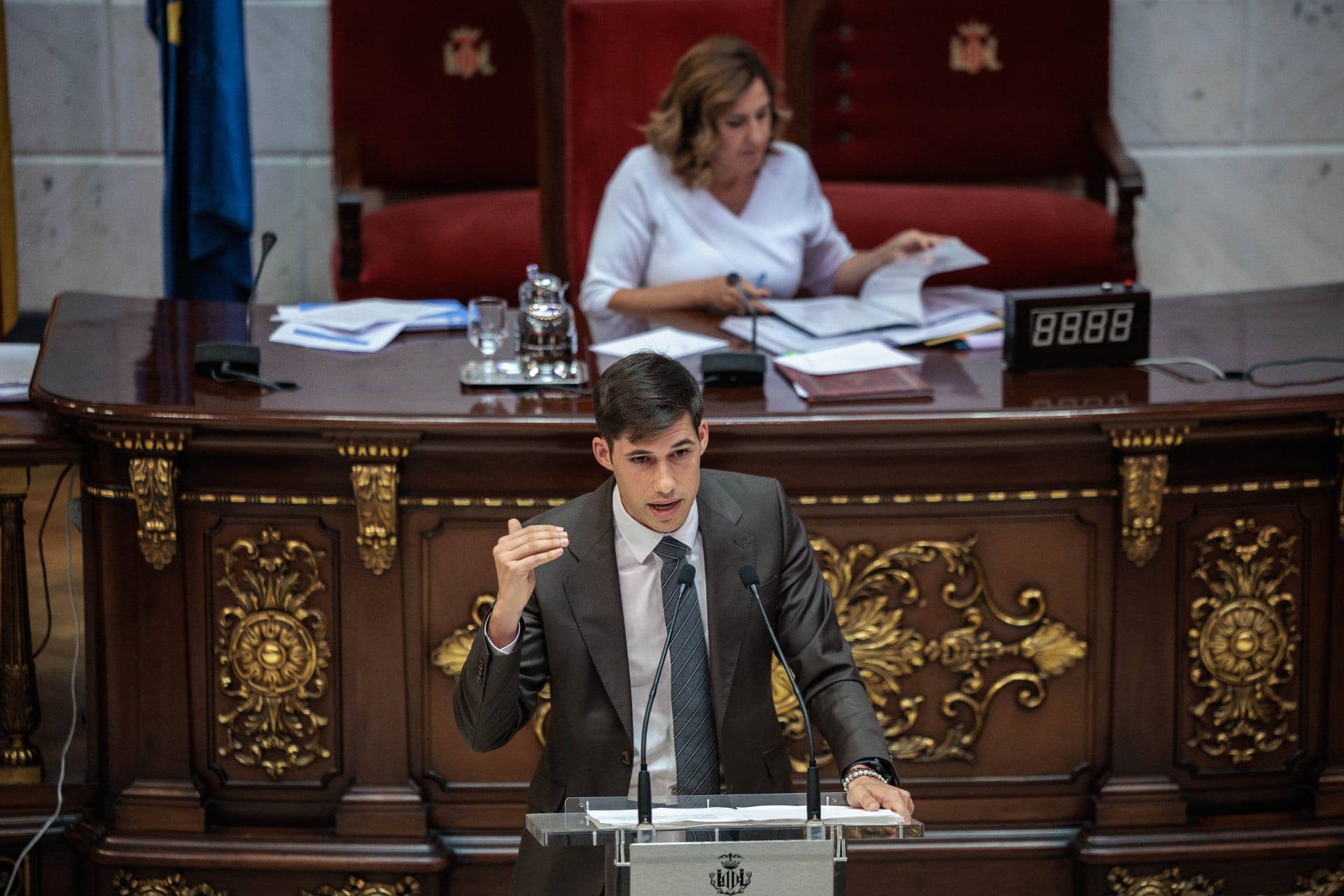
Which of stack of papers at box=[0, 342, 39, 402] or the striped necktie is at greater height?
stack of papers at box=[0, 342, 39, 402]

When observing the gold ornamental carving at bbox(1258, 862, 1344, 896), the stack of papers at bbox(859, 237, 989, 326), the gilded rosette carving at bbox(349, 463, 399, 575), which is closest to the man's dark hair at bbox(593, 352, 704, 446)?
the gilded rosette carving at bbox(349, 463, 399, 575)

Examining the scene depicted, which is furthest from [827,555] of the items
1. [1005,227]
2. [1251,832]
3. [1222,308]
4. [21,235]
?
[21,235]

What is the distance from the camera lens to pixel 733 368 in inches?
111

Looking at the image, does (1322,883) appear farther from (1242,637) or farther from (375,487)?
(375,487)

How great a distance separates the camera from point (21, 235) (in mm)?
5301

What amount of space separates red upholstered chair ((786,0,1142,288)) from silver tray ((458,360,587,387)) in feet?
7.66

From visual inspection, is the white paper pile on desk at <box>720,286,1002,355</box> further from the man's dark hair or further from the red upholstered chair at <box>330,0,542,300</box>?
the red upholstered chair at <box>330,0,542,300</box>

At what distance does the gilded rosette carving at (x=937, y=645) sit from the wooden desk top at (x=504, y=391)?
237 mm

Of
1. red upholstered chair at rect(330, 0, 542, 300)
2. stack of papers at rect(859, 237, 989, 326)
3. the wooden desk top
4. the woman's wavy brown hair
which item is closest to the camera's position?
the wooden desk top

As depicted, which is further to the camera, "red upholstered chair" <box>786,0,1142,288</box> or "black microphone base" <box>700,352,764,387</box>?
"red upholstered chair" <box>786,0,1142,288</box>

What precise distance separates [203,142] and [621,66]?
117cm

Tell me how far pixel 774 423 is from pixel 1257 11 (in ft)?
11.7

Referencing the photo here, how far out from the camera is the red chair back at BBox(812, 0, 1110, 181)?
510 cm

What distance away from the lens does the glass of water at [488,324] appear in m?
2.93
